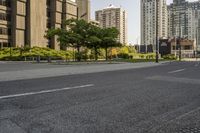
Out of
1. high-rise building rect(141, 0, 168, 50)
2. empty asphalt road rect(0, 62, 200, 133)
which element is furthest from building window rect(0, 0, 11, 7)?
empty asphalt road rect(0, 62, 200, 133)

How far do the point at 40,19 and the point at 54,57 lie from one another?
2295 cm

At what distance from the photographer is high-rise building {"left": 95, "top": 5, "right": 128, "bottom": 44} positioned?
14712cm

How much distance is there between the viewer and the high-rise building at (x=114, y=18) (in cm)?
14712

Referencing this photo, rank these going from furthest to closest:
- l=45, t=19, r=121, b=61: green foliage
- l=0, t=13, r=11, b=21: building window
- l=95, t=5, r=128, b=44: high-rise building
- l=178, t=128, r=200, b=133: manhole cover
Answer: l=95, t=5, r=128, b=44: high-rise building
l=0, t=13, r=11, b=21: building window
l=45, t=19, r=121, b=61: green foliage
l=178, t=128, r=200, b=133: manhole cover

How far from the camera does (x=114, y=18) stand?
14775cm

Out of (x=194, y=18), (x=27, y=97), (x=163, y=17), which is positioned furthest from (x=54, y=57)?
(x=194, y=18)

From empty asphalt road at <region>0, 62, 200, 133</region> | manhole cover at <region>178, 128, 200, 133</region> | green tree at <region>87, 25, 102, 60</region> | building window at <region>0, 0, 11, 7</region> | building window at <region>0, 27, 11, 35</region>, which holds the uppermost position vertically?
building window at <region>0, 0, 11, 7</region>

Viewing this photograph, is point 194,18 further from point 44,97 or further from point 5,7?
point 44,97

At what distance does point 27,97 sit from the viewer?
7566 millimetres

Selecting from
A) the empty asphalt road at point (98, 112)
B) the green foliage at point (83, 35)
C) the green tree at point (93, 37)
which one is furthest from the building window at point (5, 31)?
the empty asphalt road at point (98, 112)

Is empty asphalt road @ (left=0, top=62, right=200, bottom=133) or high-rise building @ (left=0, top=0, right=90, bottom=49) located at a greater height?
high-rise building @ (left=0, top=0, right=90, bottom=49)

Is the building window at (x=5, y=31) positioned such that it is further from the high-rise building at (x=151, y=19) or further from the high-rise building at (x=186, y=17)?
the high-rise building at (x=186, y=17)

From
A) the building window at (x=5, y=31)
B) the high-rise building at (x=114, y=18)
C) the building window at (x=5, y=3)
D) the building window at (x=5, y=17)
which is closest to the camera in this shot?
the building window at (x=5, y=31)

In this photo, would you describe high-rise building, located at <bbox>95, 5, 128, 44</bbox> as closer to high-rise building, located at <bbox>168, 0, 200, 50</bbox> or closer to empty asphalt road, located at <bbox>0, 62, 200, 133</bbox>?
high-rise building, located at <bbox>168, 0, 200, 50</bbox>
